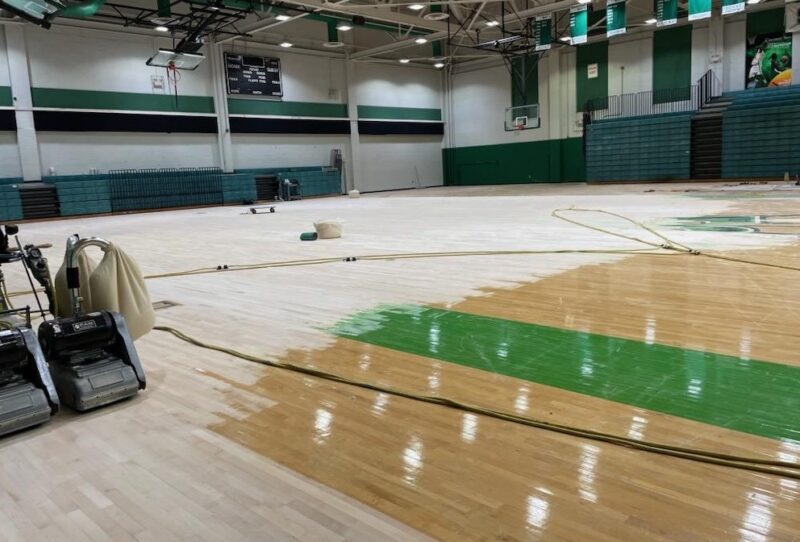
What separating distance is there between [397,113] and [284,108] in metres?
5.36

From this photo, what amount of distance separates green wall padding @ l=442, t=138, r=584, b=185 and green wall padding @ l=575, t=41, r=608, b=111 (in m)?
1.66

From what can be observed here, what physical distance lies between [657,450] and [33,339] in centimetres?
234

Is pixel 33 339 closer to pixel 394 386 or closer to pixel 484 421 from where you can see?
pixel 394 386

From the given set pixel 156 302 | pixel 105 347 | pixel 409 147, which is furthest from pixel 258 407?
pixel 409 147

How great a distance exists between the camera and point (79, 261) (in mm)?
2977

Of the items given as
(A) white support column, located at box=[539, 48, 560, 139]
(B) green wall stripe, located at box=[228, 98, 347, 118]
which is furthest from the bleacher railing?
(B) green wall stripe, located at box=[228, 98, 347, 118]

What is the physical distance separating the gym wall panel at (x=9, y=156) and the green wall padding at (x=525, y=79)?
56.4 feet

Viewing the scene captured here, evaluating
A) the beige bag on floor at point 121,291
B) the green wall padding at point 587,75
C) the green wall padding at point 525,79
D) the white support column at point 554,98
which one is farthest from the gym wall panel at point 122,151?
the beige bag on floor at point 121,291

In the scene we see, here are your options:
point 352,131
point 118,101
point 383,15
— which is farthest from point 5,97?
point 352,131

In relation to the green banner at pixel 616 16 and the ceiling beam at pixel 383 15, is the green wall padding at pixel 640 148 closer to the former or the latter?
the green banner at pixel 616 16

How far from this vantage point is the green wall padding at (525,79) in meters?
24.0

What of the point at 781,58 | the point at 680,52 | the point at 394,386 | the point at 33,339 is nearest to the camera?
the point at 33,339

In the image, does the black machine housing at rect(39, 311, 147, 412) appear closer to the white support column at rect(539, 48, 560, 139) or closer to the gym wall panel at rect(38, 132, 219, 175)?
the gym wall panel at rect(38, 132, 219, 175)

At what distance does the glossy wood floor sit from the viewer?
1.70 meters
